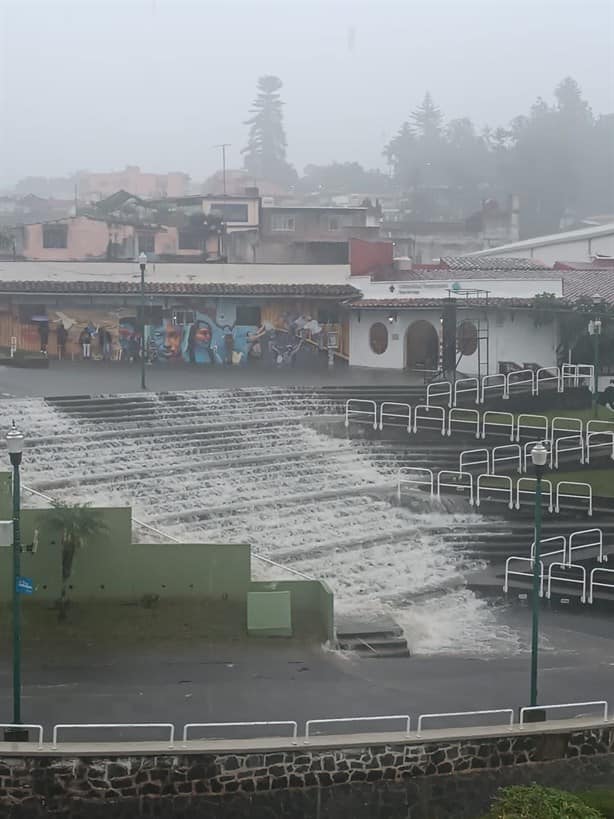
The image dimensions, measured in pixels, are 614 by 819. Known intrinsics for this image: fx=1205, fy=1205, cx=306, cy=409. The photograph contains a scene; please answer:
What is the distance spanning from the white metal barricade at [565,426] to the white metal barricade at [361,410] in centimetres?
381

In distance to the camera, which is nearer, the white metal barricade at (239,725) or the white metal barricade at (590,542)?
the white metal barricade at (239,725)

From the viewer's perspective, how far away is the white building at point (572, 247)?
163 ft

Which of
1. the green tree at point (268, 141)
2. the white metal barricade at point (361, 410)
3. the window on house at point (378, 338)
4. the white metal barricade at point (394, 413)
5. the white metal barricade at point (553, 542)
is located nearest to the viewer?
the white metal barricade at point (553, 542)

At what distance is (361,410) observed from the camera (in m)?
27.0

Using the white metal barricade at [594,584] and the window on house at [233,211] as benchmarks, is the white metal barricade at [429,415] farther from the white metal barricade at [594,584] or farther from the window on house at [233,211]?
the window on house at [233,211]

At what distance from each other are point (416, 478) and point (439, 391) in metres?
5.63

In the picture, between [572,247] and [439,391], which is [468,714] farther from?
[572,247]

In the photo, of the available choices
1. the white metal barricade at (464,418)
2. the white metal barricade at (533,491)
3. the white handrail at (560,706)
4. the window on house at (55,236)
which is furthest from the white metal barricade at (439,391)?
the window on house at (55,236)

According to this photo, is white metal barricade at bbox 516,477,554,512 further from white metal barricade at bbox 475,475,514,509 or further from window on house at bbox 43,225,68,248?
window on house at bbox 43,225,68,248

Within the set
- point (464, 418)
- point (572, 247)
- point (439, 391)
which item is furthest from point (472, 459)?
point (572, 247)

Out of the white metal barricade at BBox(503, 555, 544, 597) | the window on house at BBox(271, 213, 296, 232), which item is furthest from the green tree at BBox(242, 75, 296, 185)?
the white metal barricade at BBox(503, 555, 544, 597)

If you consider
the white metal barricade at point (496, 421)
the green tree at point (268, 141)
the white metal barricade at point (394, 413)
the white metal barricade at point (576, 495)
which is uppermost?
the green tree at point (268, 141)

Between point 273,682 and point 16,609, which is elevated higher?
point 16,609

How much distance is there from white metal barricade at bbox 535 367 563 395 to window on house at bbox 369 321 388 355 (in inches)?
189
